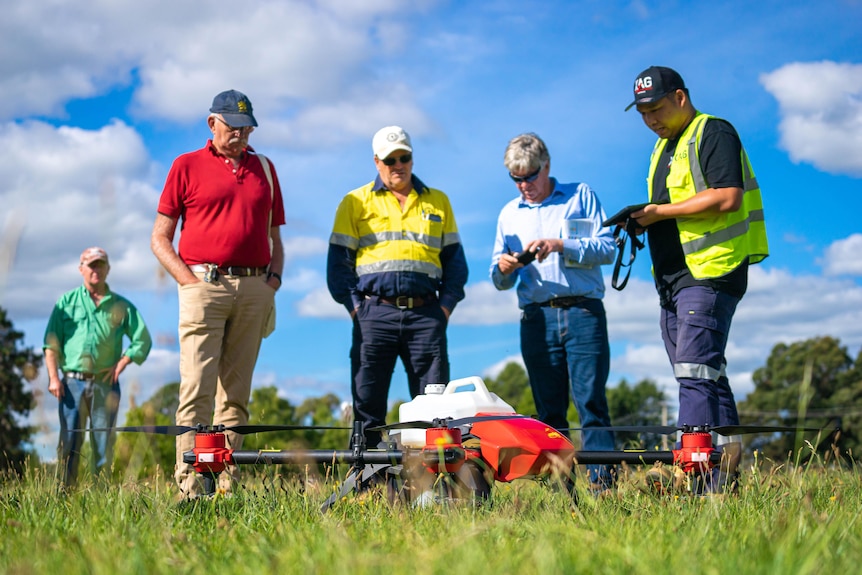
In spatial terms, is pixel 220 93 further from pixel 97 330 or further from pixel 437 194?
pixel 97 330

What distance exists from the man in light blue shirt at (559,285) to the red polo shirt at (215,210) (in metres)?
1.73

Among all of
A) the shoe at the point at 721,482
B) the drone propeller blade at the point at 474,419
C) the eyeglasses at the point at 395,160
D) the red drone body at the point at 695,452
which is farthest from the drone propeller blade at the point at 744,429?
the eyeglasses at the point at 395,160

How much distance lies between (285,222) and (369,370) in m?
1.30

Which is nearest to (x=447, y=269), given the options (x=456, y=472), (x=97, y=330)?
(x=456, y=472)

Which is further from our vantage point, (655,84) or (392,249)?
(392,249)

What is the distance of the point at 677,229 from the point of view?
5211mm

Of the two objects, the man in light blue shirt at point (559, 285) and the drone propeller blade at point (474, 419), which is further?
the man in light blue shirt at point (559, 285)

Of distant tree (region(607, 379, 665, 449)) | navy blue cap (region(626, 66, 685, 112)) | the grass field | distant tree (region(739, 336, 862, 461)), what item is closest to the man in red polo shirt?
the grass field

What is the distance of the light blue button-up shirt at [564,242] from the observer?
6.18 m

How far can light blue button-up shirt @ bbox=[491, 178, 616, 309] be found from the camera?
6.18 meters

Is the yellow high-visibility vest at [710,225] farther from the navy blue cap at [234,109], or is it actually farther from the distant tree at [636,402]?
the distant tree at [636,402]

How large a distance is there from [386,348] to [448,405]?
1.64 meters

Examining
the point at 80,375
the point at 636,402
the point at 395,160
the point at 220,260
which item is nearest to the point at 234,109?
the point at 220,260

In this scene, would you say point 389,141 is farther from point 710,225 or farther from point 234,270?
point 710,225
